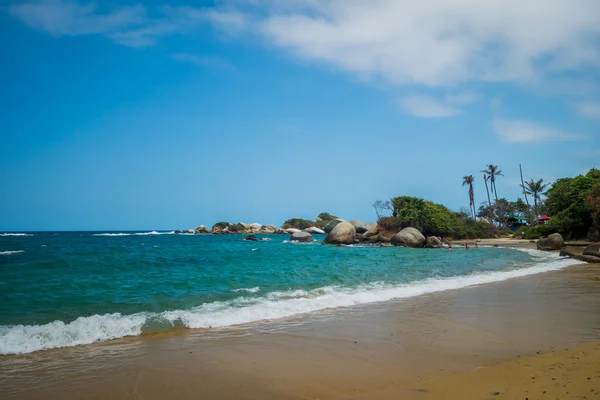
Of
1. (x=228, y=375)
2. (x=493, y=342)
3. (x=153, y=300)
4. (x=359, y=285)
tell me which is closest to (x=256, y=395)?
(x=228, y=375)

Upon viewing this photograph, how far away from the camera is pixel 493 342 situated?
21.5 ft

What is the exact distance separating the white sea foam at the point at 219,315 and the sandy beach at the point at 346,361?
510mm

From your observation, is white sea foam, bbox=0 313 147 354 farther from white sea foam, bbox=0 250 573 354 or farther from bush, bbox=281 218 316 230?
bush, bbox=281 218 316 230

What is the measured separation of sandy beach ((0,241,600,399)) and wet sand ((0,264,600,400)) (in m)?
0.02

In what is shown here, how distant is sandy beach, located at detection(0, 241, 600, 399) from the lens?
15.2 ft

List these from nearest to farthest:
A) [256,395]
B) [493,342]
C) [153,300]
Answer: [256,395] < [493,342] < [153,300]

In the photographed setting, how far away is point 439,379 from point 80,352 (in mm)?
6304

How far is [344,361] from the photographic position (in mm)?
5746

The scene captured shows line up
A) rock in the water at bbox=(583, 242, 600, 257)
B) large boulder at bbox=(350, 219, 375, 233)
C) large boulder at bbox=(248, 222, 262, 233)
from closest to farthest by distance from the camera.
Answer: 1. rock in the water at bbox=(583, 242, 600, 257)
2. large boulder at bbox=(350, 219, 375, 233)
3. large boulder at bbox=(248, 222, 262, 233)

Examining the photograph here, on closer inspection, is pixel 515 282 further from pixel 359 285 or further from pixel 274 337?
pixel 274 337

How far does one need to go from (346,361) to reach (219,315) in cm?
434

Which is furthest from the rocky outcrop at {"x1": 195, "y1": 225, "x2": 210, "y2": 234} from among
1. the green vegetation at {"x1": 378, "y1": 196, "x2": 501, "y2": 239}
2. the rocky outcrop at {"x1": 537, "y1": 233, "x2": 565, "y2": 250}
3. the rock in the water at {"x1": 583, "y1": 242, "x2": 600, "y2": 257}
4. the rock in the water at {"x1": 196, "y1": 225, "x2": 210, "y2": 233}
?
the rock in the water at {"x1": 583, "y1": 242, "x2": 600, "y2": 257}

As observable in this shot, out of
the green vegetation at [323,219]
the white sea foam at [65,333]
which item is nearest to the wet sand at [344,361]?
the white sea foam at [65,333]

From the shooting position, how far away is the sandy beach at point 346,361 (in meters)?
4.62
